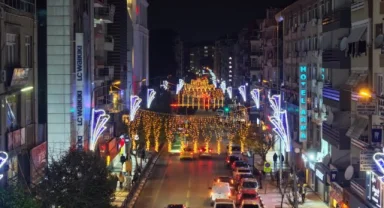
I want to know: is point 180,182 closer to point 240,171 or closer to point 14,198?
point 240,171

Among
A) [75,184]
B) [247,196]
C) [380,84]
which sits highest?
[380,84]

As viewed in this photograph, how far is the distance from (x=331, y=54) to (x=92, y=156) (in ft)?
54.0

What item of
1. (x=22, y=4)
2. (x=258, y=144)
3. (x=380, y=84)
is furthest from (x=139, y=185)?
(x=380, y=84)

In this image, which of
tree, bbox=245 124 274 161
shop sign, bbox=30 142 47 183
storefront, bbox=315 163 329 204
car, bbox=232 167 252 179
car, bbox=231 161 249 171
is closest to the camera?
shop sign, bbox=30 142 47 183

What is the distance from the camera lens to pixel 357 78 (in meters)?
36.2

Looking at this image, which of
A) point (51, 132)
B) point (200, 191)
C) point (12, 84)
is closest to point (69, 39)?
point (51, 132)

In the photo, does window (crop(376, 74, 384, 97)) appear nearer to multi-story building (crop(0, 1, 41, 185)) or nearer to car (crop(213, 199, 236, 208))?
car (crop(213, 199, 236, 208))

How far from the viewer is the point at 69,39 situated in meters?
44.0

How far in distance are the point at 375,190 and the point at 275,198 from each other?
681 inches

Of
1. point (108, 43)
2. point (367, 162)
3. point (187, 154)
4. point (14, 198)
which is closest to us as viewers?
point (14, 198)

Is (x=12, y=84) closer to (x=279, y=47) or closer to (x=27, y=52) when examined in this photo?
(x=27, y=52)

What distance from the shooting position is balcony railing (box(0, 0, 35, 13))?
109 feet

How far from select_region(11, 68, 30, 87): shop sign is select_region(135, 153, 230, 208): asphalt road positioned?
12.8 m

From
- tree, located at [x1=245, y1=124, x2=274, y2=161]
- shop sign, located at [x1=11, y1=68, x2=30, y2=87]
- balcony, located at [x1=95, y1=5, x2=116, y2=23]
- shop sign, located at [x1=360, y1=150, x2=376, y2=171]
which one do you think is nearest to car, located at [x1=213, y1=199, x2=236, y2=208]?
shop sign, located at [x1=11, y1=68, x2=30, y2=87]
